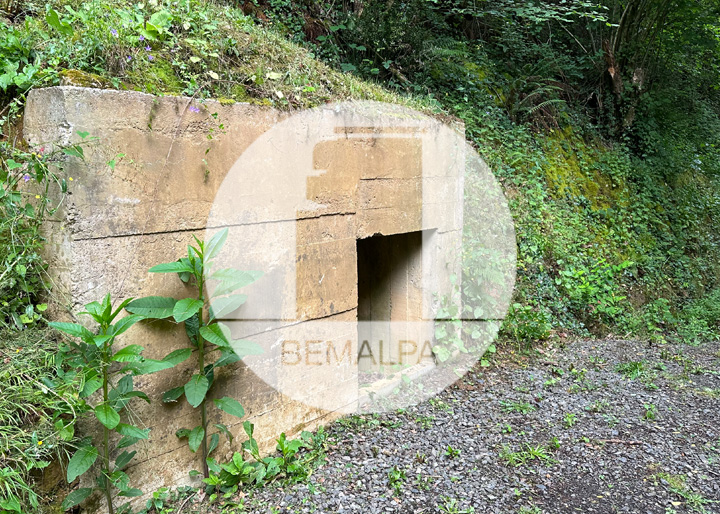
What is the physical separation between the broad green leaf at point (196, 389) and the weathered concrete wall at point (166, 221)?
19 cm

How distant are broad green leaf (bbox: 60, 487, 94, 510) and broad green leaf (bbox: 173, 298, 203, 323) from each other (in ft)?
3.14

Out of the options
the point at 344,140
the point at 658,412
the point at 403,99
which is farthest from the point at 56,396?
the point at 658,412

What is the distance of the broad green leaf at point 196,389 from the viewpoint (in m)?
2.71

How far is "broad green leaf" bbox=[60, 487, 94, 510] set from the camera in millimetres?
2387

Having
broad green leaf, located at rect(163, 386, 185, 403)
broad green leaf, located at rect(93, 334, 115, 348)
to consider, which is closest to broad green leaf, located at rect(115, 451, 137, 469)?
broad green leaf, located at rect(163, 386, 185, 403)

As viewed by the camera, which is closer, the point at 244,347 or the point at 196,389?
the point at 196,389

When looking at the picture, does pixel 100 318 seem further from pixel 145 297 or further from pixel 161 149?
pixel 161 149

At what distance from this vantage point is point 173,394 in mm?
2814

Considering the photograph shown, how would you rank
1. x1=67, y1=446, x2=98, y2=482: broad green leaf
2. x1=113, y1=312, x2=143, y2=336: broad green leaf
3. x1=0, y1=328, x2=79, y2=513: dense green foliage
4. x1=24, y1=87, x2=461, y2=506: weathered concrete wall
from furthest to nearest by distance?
x1=24, y1=87, x2=461, y2=506: weathered concrete wall, x1=113, y1=312, x2=143, y2=336: broad green leaf, x1=67, y1=446, x2=98, y2=482: broad green leaf, x1=0, y1=328, x2=79, y2=513: dense green foliage

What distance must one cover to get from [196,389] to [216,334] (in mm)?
328

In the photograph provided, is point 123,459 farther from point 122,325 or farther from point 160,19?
point 160,19

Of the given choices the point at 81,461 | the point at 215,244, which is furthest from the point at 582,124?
the point at 81,461

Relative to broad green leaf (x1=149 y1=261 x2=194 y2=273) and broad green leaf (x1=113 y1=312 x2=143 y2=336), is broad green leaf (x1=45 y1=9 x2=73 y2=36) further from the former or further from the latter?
broad green leaf (x1=113 y1=312 x2=143 y2=336)

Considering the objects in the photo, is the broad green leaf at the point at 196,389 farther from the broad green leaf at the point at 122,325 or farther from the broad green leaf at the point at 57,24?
the broad green leaf at the point at 57,24
